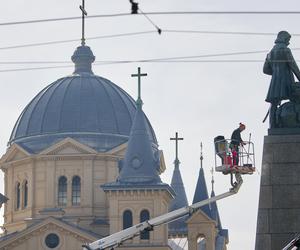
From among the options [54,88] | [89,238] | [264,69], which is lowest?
[264,69]

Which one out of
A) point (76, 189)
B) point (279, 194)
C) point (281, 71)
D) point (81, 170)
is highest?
point (81, 170)

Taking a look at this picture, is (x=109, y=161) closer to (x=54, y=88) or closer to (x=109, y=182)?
(x=109, y=182)

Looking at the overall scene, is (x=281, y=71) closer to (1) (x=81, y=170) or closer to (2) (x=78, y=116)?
(1) (x=81, y=170)

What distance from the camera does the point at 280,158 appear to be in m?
34.8

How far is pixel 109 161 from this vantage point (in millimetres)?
89125

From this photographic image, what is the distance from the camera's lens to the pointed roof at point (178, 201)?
102 meters

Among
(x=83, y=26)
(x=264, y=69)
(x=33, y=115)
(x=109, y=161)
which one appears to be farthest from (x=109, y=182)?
(x=264, y=69)

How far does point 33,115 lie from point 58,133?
3119 millimetres

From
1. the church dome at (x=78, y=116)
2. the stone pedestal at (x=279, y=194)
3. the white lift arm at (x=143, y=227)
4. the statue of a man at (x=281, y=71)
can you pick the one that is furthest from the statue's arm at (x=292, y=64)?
the church dome at (x=78, y=116)

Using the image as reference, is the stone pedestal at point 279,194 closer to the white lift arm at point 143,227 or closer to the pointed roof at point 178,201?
the white lift arm at point 143,227

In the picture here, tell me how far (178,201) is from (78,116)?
1537 centimetres

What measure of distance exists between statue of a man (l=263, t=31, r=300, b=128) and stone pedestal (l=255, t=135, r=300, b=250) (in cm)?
97

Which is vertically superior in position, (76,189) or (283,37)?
(76,189)

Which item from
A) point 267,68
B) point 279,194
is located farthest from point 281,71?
point 279,194
